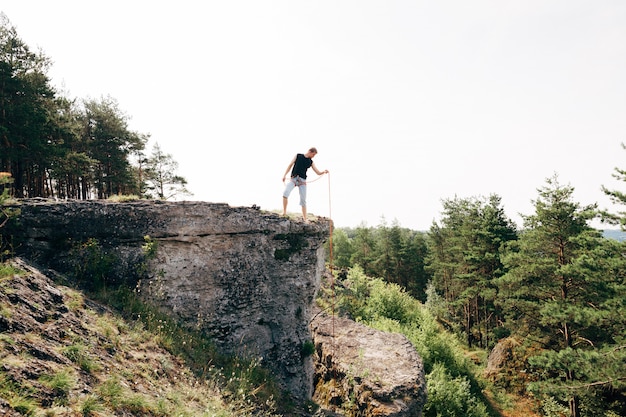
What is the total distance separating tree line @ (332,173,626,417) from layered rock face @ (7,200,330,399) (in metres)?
13.4

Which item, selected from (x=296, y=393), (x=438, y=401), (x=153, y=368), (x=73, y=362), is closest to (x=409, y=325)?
(x=438, y=401)

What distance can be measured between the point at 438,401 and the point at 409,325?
Answer: 6.96 meters

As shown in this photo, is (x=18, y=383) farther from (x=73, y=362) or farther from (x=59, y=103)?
(x=59, y=103)

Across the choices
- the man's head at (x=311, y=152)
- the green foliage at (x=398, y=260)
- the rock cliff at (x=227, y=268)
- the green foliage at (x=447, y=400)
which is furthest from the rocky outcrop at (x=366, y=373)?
the green foliage at (x=398, y=260)

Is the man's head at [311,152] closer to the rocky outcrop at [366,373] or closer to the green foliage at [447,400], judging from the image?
the rocky outcrop at [366,373]

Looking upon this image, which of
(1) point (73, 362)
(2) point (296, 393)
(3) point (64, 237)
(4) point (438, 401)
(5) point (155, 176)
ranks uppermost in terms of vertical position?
(5) point (155, 176)

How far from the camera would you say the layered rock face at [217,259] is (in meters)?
7.32

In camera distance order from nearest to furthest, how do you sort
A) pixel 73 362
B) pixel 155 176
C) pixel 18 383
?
pixel 18 383, pixel 73 362, pixel 155 176

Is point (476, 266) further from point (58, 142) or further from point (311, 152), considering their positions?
point (58, 142)

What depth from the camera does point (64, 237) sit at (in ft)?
23.9

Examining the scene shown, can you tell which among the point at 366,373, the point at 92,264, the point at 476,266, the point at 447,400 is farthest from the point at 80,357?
the point at 476,266

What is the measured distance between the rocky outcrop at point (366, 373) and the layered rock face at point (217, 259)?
6.29ft

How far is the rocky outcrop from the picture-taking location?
400 inches

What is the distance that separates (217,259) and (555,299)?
19676mm
